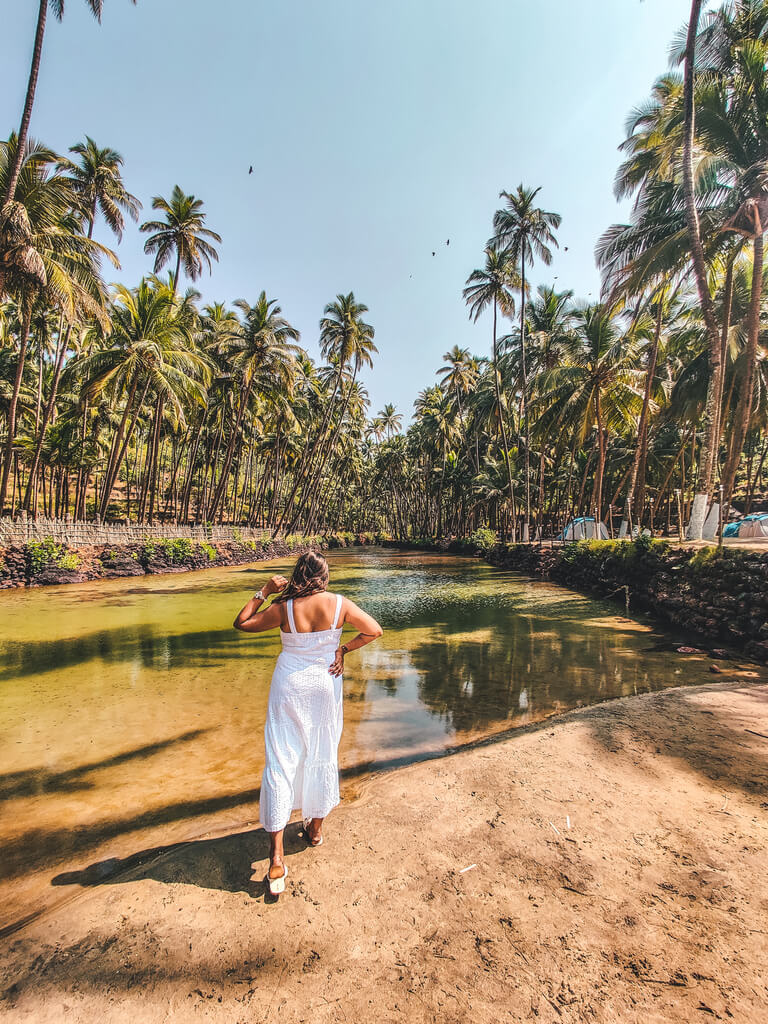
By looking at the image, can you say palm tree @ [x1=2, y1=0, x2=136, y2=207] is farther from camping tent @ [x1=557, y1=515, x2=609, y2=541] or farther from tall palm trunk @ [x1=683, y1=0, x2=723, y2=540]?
camping tent @ [x1=557, y1=515, x2=609, y2=541]

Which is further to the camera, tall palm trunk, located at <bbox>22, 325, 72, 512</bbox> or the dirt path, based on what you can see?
tall palm trunk, located at <bbox>22, 325, 72, 512</bbox>

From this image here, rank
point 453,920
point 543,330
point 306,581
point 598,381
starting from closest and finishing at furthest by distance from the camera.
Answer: point 453,920
point 306,581
point 598,381
point 543,330

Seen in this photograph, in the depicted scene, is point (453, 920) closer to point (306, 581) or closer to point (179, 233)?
point (306, 581)

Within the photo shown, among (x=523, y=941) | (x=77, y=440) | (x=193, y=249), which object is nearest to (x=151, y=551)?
(x=77, y=440)

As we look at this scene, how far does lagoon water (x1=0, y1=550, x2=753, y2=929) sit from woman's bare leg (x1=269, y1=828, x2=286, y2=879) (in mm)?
1068

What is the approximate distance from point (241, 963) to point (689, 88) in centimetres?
1835

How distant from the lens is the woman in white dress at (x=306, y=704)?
2678 mm

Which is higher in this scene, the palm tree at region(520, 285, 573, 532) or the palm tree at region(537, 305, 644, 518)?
the palm tree at region(520, 285, 573, 532)

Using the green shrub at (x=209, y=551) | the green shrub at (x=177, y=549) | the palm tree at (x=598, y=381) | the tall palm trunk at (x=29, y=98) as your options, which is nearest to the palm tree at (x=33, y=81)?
the tall palm trunk at (x=29, y=98)

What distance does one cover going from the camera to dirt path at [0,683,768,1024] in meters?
1.83

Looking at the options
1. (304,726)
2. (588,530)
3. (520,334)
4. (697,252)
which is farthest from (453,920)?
(520,334)

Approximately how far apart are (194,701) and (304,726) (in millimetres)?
4343

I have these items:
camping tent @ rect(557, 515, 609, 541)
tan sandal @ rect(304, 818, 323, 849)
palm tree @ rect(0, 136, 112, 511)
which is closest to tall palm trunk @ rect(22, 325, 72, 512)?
palm tree @ rect(0, 136, 112, 511)

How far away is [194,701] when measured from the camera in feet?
20.5
